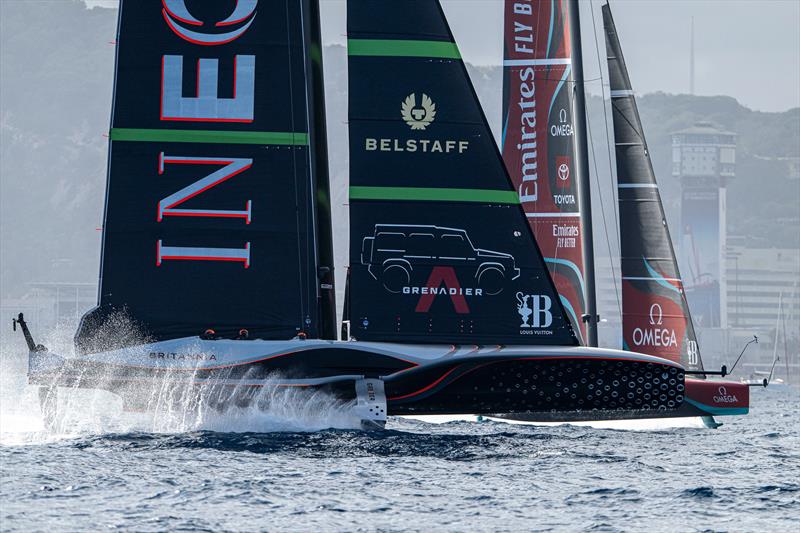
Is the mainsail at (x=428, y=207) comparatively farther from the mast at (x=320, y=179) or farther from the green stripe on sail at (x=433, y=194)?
the mast at (x=320, y=179)

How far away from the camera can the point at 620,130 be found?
2153cm

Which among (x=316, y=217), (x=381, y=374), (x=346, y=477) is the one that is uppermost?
(x=316, y=217)

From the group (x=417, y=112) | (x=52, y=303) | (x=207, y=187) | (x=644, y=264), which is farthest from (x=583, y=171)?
(x=52, y=303)

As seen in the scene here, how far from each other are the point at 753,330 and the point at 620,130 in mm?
160658

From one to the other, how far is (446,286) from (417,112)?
1957 millimetres

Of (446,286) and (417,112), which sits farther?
(417,112)

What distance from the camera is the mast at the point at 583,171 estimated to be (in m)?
20.7

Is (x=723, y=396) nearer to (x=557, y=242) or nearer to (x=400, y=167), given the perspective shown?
(x=557, y=242)

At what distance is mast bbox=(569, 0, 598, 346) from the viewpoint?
20719 mm

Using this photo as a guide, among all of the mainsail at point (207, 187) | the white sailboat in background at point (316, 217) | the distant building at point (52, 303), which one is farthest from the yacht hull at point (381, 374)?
the distant building at point (52, 303)

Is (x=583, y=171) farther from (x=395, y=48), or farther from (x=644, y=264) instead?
(x=395, y=48)

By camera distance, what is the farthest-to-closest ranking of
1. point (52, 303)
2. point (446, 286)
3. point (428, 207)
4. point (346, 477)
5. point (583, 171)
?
point (52, 303) → point (583, 171) → point (428, 207) → point (446, 286) → point (346, 477)

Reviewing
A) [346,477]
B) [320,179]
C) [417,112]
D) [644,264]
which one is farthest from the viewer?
[644,264]

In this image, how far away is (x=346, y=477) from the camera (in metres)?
12.1
